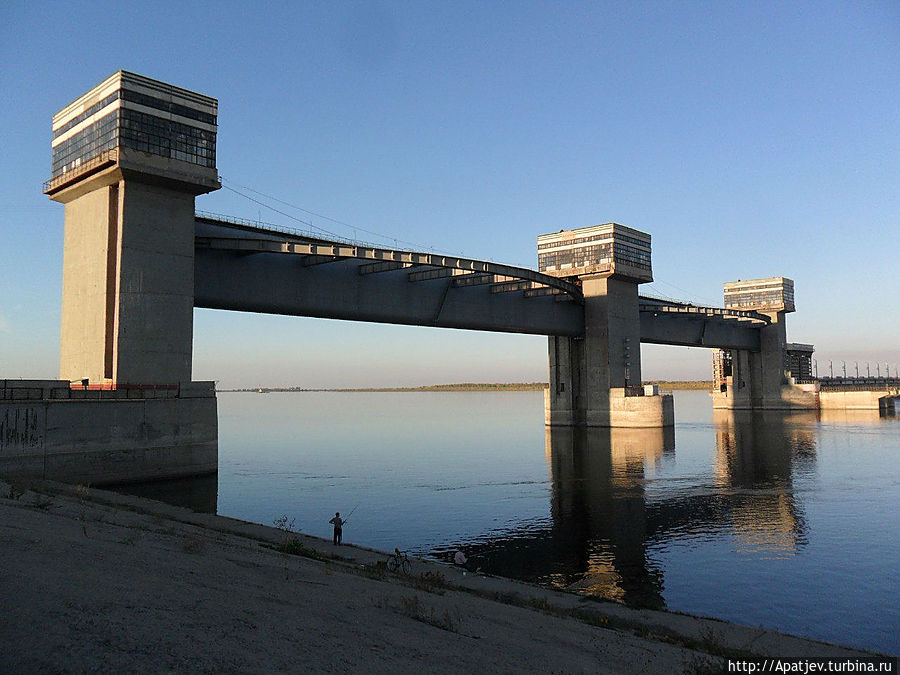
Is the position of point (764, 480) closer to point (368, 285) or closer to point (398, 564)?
point (398, 564)

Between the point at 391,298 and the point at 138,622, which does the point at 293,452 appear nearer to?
the point at 391,298

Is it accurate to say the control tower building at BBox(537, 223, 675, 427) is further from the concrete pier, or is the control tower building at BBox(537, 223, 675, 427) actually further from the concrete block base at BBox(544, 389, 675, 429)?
the concrete pier

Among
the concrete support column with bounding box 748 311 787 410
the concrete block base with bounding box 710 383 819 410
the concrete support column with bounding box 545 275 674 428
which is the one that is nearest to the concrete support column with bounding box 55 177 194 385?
the concrete support column with bounding box 545 275 674 428

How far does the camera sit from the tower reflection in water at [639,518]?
853 inches

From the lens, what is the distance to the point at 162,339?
4175cm

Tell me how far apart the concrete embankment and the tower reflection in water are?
12.6ft

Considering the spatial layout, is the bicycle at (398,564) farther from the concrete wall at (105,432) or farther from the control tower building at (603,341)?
the control tower building at (603,341)

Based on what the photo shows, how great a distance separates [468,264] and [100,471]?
118ft

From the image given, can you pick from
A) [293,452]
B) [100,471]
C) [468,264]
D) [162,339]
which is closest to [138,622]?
[100,471]

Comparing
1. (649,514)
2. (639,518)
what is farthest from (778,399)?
(639,518)

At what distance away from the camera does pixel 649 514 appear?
103 ft

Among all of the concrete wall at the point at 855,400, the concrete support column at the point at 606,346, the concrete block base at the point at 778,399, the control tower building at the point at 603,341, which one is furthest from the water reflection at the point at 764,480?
the concrete wall at the point at 855,400

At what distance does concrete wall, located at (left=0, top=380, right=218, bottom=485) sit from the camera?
34684mm

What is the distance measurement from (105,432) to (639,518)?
101ft
